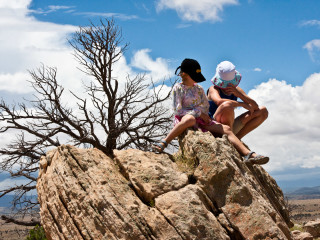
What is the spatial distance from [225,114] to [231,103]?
255 millimetres

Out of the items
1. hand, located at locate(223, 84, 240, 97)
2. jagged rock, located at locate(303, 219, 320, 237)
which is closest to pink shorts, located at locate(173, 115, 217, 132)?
hand, located at locate(223, 84, 240, 97)

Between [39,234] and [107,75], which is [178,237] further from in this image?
[107,75]

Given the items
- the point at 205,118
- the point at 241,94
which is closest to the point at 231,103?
the point at 241,94

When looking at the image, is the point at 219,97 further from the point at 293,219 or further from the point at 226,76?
the point at 293,219

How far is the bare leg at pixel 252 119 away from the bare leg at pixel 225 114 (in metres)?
0.74

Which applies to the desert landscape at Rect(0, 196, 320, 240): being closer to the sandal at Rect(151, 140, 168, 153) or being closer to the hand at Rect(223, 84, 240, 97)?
the hand at Rect(223, 84, 240, 97)

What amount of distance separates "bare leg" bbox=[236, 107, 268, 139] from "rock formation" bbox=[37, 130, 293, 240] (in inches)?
57.3

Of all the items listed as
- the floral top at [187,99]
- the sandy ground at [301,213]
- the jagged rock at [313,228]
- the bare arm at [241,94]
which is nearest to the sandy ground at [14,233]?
the floral top at [187,99]

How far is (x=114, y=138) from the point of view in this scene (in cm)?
1620

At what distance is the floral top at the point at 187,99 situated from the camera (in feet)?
25.0

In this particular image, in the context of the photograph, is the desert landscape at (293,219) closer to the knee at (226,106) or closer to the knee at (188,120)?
the knee at (226,106)

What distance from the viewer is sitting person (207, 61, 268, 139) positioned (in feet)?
25.7

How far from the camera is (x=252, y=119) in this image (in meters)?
8.55

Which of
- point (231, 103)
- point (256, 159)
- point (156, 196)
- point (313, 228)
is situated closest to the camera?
point (156, 196)
